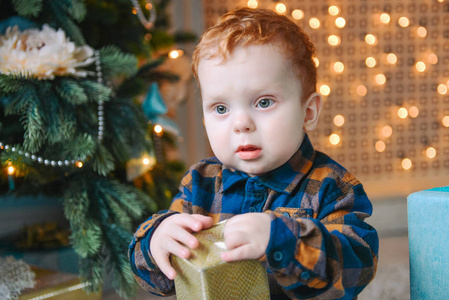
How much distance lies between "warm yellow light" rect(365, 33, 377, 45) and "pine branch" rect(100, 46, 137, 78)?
1.24 m

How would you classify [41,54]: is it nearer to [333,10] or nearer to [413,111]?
[333,10]

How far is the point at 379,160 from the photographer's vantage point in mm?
2123

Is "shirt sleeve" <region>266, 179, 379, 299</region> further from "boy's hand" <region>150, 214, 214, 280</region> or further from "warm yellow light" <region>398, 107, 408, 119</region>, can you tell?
"warm yellow light" <region>398, 107, 408, 119</region>

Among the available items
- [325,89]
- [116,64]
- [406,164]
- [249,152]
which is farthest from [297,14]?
[249,152]

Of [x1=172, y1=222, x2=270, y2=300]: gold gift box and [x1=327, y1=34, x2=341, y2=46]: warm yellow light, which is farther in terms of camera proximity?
[x1=327, y1=34, x2=341, y2=46]: warm yellow light

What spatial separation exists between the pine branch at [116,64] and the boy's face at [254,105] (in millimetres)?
→ 470

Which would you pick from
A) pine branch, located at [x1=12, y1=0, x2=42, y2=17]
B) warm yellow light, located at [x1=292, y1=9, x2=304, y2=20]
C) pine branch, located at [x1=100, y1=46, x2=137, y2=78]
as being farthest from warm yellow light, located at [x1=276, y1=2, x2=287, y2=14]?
pine branch, located at [x1=12, y1=0, x2=42, y2=17]

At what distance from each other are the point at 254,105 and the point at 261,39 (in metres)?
0.09

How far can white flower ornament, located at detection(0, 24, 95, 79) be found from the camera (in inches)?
40.6

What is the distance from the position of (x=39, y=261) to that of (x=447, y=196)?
1.01 meters

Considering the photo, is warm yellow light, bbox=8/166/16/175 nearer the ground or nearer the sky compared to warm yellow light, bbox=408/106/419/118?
nearer the sky

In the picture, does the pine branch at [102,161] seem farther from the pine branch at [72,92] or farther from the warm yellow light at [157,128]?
the warm yellow light at [157,128]

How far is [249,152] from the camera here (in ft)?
2.25

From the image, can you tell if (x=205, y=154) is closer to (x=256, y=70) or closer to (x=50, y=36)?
(x=50, y=36)
